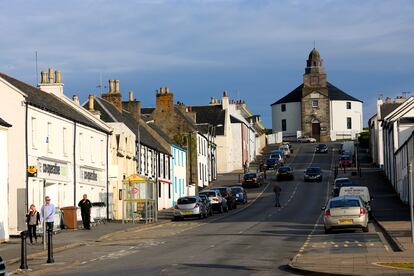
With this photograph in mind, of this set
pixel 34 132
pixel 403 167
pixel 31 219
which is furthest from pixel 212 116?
pixel 31 219

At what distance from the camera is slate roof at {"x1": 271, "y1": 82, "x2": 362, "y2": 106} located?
160 metres

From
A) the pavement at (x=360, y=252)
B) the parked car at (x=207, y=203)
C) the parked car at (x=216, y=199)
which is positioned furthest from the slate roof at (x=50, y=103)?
the pavement at (x=360, y=252)

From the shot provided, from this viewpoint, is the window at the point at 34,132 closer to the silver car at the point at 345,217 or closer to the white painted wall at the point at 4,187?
the white painted wall at the point at 4,187

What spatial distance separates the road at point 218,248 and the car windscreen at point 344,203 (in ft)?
3.80

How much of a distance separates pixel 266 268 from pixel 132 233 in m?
20.9

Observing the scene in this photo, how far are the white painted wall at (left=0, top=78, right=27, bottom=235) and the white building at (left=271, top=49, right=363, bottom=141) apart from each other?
396 ft

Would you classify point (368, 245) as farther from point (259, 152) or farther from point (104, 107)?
point (259, 152)

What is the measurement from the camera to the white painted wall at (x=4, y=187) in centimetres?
3521

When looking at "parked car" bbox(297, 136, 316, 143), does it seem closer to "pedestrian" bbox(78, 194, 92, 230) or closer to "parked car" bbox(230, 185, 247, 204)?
"parked car" bbox(230, 185, 247, 204)

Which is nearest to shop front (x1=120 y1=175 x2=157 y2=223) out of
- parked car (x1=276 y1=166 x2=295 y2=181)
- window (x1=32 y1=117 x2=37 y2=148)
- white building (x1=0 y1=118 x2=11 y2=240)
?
window (x1=32 y1=117 x2=37 y2=148)

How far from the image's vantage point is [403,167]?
2451 inches

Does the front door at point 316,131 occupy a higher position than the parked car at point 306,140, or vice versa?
the front door at point 316,131

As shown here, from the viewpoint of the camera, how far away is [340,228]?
117ft

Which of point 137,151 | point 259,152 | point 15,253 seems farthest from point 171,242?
point 259,152
